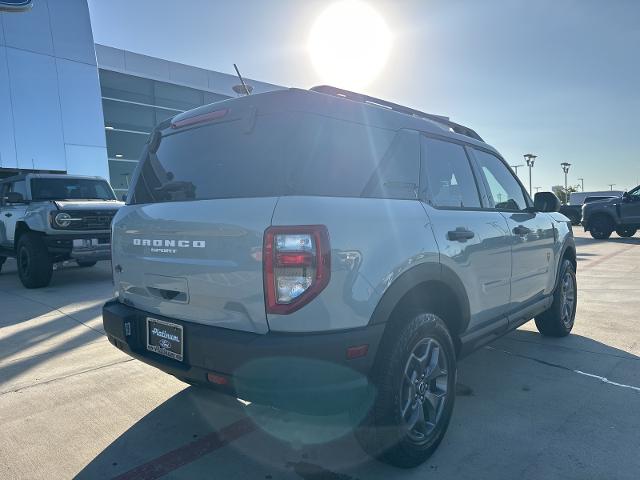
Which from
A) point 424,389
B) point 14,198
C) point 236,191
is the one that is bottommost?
point 424,389

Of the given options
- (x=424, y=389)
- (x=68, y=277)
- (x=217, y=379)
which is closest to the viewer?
(x=217, y=379)

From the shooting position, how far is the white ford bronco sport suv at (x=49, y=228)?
24.3 ft

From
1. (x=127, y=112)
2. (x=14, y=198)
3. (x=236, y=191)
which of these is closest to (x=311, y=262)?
(x=236, y=191)

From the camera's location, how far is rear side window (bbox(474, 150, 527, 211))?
3.66 m

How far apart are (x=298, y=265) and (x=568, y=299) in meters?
3.90

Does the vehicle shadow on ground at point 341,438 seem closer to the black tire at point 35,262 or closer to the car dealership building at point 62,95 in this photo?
the black tire at point 35,262

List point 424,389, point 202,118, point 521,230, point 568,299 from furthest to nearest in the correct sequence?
1. point 568,299
2. point 521,230
3. point 202,118
4. point 424,389

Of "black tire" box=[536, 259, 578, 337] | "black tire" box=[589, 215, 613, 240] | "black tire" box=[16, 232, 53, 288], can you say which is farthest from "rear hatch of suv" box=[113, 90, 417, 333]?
"black tire" box=[589, 215, 613, 240]

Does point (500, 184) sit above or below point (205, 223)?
above

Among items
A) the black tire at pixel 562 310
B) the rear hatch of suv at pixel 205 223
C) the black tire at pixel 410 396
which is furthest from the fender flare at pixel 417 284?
the black tire at pixel 562 310

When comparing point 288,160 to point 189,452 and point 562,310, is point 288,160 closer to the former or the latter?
point 189,452

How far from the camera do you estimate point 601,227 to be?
55.2 ft

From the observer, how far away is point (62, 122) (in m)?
16.5

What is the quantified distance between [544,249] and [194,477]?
3333mm
